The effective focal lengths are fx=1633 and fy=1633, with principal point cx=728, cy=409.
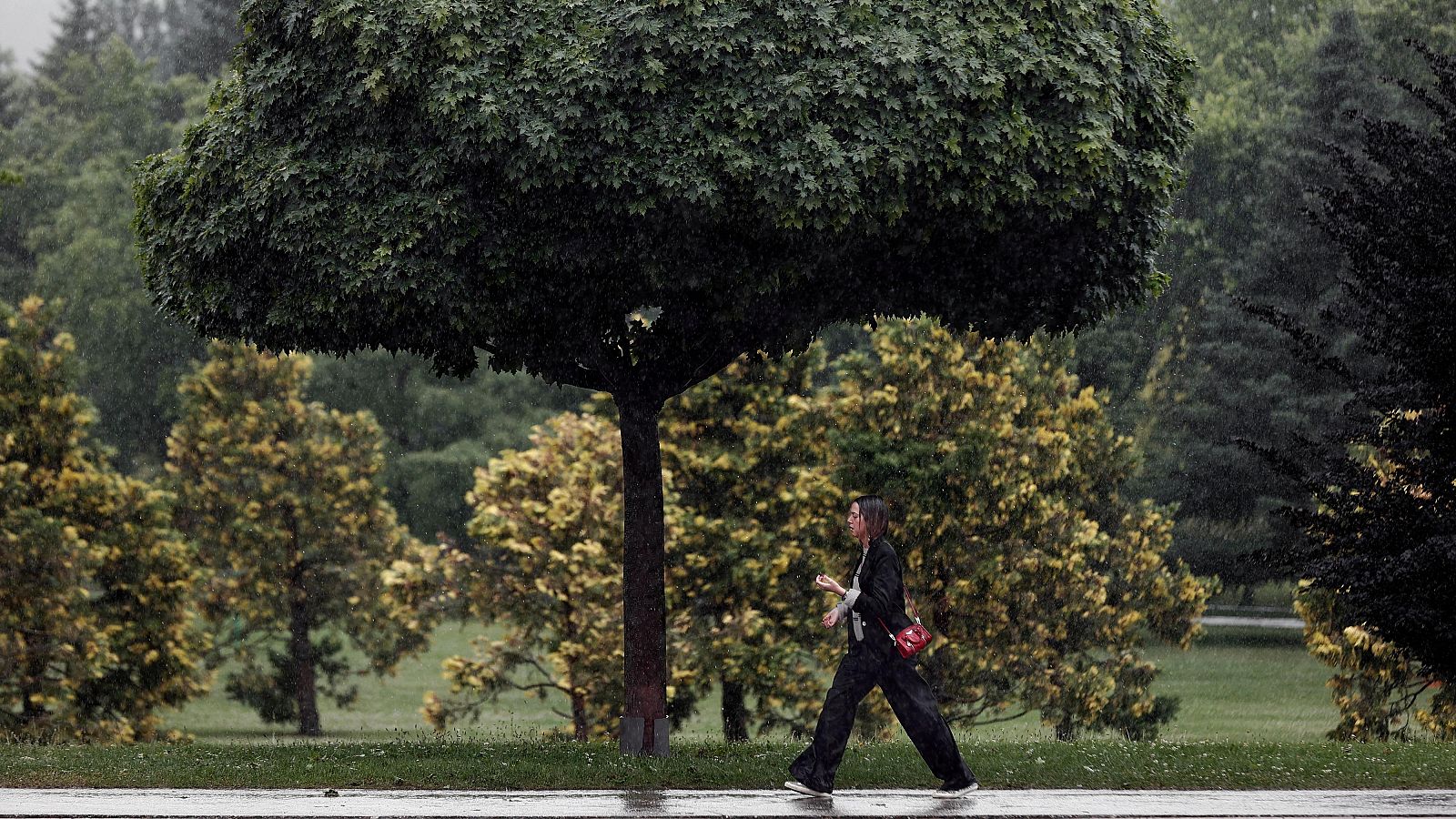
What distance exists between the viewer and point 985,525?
22.5 metres

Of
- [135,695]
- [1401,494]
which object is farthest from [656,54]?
[135,695]

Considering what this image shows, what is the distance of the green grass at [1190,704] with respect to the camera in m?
35.4

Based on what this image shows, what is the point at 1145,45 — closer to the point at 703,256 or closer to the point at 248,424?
the point at 703,256

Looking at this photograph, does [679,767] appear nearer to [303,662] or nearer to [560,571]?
[560,571]

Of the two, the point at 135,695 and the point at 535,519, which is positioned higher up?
the point at 535,519

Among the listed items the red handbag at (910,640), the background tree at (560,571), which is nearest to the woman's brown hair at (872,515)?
the red handbag at (910,640)

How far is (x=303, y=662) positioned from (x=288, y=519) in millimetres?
2971

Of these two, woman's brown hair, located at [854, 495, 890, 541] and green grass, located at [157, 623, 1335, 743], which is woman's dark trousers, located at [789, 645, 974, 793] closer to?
woman's brown hair, located at [854, 495, 890, 541]

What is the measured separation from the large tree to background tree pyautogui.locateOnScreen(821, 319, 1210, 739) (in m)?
9.56

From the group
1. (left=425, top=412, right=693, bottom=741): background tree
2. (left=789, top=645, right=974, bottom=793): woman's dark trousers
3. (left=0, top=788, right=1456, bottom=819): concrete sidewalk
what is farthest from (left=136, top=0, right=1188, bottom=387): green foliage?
(left=425, top=412, right=693, bottom=741): background tree

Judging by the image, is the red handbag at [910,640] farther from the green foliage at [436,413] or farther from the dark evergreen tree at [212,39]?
the dark evergreen tree at [212,39]

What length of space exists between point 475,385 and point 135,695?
30997 millimetres

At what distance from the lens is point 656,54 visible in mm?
11141

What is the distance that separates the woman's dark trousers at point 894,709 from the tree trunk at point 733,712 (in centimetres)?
1215
